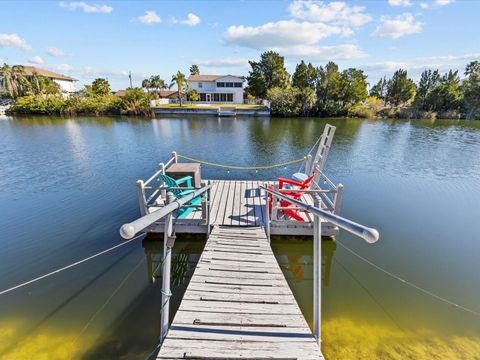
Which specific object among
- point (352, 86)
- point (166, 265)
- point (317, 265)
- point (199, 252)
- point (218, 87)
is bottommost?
point (199, 252)

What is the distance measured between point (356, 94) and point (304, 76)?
12323 millimetres

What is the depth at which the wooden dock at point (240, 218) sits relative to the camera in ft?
22.9

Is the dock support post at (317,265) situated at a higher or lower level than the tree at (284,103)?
lower

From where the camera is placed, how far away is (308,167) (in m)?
9.84

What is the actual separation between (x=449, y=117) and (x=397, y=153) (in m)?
43.9

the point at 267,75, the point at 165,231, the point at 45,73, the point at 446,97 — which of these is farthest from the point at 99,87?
the point at 446,97

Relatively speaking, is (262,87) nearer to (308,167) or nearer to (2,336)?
(308,167)

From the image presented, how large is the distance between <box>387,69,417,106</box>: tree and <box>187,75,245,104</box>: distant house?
3557 centimetres

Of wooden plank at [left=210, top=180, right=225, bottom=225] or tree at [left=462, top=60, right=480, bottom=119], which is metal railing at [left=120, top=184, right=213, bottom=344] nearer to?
wooden plank at [left=210, top=180, right=225, bottom=225]

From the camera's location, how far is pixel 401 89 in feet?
184

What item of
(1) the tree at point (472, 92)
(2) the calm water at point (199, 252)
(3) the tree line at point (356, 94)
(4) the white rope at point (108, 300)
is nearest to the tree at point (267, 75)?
(3) the tree line at point (356, 94)

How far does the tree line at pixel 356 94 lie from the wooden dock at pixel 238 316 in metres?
45.2

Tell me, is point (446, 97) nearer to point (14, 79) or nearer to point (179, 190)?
point (179, 190)

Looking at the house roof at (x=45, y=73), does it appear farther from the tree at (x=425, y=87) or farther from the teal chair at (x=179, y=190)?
the tree at (x=425, y=87)
